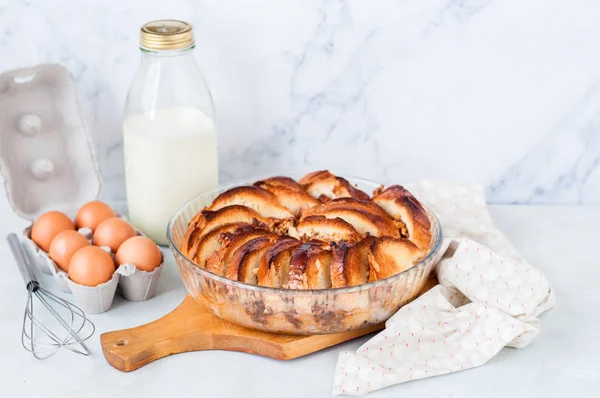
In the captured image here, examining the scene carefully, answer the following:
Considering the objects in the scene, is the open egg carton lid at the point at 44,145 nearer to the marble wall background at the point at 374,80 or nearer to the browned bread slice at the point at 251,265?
the marble wall background at the point at 374,80

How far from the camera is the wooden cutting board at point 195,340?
1181 millimetres

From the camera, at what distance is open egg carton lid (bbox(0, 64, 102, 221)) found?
5.03 ft

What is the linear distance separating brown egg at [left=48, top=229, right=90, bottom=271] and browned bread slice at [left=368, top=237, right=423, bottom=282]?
1.64ft

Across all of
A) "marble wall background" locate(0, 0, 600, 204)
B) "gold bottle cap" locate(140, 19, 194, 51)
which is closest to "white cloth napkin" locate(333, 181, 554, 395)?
"marble wall background" locate(0, 0, 600, 204)

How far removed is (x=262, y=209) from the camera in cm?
139

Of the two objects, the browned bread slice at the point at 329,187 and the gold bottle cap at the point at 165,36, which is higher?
the gold bottle cap at the point at 165,36

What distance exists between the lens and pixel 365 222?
130cm

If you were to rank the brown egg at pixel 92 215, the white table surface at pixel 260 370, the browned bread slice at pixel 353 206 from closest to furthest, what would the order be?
the white table surface at pixel 260 370, the browned bread slice at pixel 353 206, the brown egg at pixel 92 215

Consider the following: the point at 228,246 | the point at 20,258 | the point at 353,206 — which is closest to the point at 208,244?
the point at 228,246

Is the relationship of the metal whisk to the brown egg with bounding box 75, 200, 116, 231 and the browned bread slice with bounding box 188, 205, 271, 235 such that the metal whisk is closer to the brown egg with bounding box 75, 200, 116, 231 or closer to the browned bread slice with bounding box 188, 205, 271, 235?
the brown egg with bounding box 75, 200, 116, 231

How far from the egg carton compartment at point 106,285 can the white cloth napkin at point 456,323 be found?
14.8 inches

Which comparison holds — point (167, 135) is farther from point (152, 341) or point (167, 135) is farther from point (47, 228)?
point (152, 341)

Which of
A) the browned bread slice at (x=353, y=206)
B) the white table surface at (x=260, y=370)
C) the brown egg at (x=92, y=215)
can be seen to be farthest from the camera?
the brown egg at (x=92, y=215)

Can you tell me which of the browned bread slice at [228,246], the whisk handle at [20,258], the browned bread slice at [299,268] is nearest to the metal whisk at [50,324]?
the whisk handle at [20,258]
